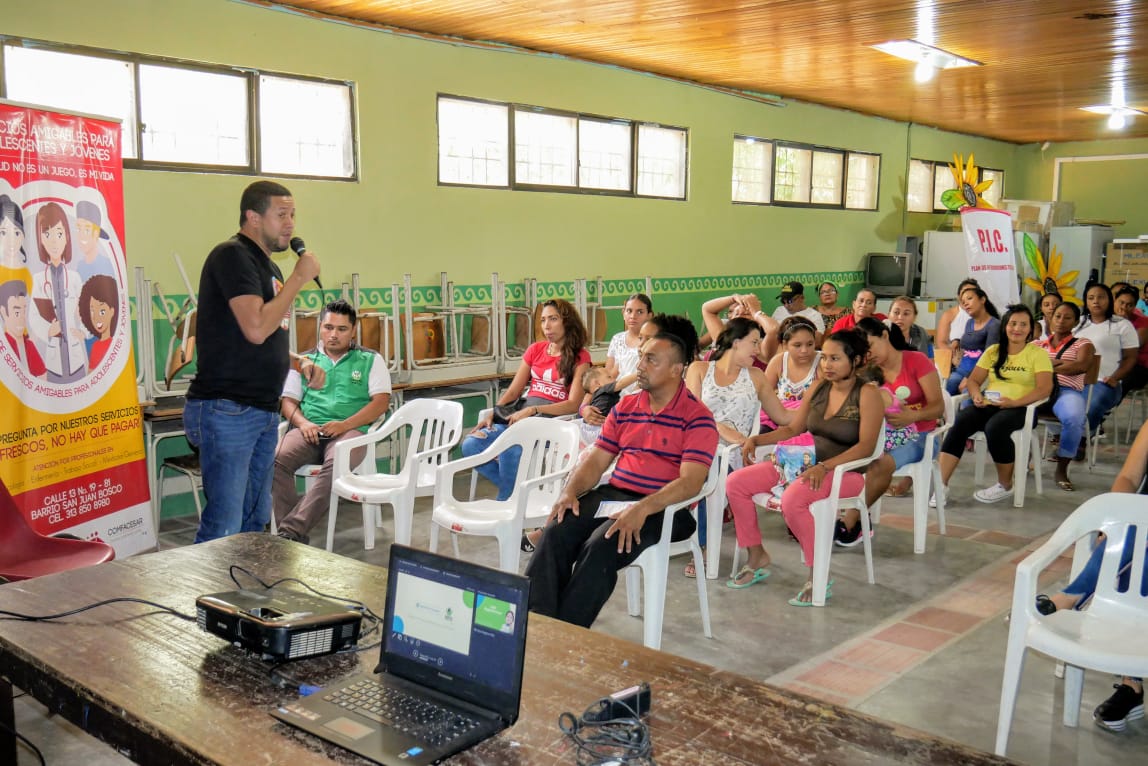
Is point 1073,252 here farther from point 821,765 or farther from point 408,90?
point 821,765

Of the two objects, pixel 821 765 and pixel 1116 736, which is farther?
pixel 1116 736

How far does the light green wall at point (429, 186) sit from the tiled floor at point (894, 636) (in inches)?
69.4

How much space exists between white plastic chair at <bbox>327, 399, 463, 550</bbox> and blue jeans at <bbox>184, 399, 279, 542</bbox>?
3.26ft

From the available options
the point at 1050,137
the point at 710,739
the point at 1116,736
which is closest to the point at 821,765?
the point at 710,739

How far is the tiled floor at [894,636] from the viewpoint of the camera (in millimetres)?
2986

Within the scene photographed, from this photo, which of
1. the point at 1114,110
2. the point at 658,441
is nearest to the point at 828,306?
the point at 1114,110

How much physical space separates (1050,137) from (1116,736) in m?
12.3

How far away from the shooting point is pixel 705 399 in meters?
4.79

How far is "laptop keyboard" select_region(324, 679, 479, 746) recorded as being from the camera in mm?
1583

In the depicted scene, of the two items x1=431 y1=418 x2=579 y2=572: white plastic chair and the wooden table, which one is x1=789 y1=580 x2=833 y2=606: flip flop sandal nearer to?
x1=431 y1=418 x2=579 y2=572: white plastic chair

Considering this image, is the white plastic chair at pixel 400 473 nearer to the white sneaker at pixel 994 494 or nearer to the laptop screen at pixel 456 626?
the laptop screen at pixel 456 626

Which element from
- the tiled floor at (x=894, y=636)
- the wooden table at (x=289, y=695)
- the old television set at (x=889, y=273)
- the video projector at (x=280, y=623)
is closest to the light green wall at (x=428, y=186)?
the old television set at (x=889, y=273)

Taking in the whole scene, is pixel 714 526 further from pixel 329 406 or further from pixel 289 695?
pixel 289 695

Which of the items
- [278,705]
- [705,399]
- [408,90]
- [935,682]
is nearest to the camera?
[278,705]
